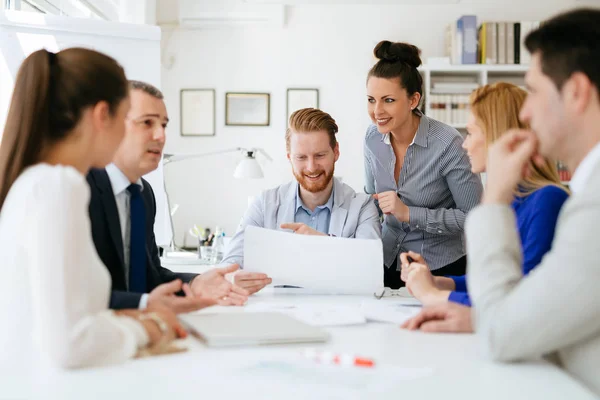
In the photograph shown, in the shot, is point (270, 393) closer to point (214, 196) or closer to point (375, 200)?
point (375, 200)

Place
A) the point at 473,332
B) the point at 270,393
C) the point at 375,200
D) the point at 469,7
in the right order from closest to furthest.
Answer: the point at 270,393, the point at 473,332, the point at 375,200, the point at 469,7

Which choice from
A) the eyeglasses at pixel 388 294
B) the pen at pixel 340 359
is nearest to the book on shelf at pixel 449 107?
the eyeglasses at pixel 388 294

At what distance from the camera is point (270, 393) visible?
89 centimetres

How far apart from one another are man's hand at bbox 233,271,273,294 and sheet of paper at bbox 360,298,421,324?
294 millimetres

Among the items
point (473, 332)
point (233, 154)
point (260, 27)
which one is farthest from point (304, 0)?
point (473, 332)

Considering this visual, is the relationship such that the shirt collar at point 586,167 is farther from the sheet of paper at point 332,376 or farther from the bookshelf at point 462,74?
the bookshelf at point 462,74

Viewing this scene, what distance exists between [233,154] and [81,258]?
13.7 feet

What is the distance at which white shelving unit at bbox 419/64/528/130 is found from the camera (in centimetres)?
472

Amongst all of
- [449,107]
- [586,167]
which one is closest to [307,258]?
[586,167]

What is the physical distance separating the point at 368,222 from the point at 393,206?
12 cm

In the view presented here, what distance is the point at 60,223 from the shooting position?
0.94 m

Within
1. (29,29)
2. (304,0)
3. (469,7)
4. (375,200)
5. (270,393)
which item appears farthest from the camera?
(469,7)

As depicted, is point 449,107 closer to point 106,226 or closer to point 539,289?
point 106,226

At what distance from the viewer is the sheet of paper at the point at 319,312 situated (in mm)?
1395
